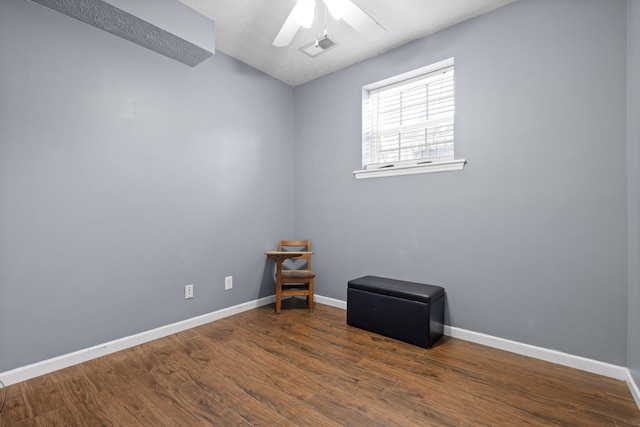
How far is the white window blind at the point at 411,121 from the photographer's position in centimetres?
266

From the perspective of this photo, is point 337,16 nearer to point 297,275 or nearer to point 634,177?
point 634,177

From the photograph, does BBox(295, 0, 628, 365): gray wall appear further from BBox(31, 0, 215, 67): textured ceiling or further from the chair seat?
BBox(31, 0, 215, 67): textured ceiling

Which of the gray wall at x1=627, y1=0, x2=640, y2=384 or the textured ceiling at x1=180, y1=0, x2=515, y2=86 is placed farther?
the textured ceiling at x1=180, y1=0, x2=515, y2=86

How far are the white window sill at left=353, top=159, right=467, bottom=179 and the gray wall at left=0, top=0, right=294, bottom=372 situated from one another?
1338 millimetres

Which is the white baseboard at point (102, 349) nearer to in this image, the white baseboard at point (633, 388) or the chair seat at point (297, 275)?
the chair seat at point (297, 275)

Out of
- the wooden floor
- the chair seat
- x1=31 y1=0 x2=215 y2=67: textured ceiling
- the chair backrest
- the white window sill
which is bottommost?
the wooden floor

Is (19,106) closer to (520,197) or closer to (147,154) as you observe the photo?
(147,154)

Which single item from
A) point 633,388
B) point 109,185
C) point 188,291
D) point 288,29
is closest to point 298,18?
point 288,29

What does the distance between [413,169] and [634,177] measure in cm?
144

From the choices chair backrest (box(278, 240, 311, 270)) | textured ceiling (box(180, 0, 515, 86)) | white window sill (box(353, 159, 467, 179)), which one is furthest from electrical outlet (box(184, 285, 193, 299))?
textured ceiling (box(180, 0, 515, 86))

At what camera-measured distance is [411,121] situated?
2.90 meters

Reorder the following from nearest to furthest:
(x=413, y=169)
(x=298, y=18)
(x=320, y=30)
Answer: (x=298, y=18) < (x=320, y=30) < (x=413, y=169)

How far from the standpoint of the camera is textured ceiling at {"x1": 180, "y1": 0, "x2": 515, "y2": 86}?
2.26 meters

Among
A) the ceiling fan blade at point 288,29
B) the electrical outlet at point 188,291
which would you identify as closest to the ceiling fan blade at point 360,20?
the ceiling fan blade at point 288,29
